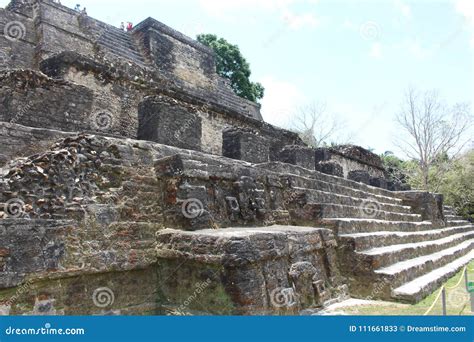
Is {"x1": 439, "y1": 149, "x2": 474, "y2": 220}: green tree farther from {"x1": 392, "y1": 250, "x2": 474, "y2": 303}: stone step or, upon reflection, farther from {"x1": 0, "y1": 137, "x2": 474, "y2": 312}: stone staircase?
{"x1": 392, "y1": 250, "x2": 474, "y2": 303}: stone step

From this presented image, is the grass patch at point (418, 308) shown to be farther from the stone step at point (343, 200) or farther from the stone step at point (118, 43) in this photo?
the stone step at point (118, 43)

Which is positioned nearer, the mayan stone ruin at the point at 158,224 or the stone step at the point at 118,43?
the mayan stone ruin at the point at 158,224

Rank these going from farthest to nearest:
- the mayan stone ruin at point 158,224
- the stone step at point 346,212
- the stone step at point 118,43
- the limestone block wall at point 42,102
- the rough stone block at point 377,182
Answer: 1. the rough stone block at point 377,182
2. the stone step at point 118,43
3. the stone step at point 346,212
4. the limestone block wall at point 42,102
5. the mayan stone ruin at point 158,224

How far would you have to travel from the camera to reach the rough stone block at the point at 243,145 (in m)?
7.29

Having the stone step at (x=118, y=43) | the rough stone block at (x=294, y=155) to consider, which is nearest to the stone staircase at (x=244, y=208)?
the rough stone block at (x=294, y=155)

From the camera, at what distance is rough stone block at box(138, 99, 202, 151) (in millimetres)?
5645

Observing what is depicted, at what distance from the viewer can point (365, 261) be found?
5.57m

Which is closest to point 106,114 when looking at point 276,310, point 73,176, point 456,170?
point 73,176

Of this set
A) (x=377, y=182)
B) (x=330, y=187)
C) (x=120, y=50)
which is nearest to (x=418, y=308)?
(x=330, y=187)

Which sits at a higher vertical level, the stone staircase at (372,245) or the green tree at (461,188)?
the green tree at (461,188)

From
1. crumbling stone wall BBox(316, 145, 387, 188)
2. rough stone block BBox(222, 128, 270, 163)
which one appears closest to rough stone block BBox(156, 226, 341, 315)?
rough stone block BBox(222, 128, 270, 163)

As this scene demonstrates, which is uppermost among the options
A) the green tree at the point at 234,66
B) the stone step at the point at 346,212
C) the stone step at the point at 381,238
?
the green tree at the point at 234,66

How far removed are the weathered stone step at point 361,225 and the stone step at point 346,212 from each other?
21 centimetres

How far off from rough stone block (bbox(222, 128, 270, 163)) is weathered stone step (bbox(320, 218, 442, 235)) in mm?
2072
